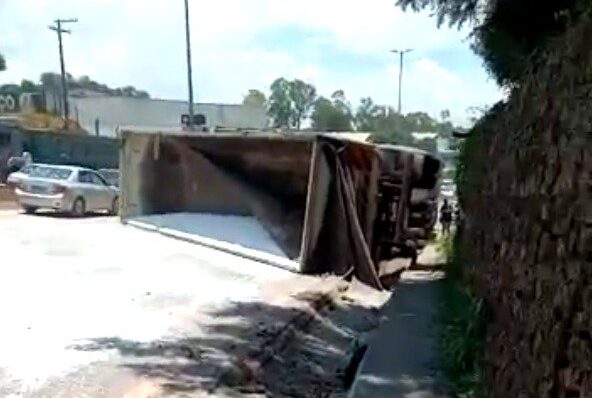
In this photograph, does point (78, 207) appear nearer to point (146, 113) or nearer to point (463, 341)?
point (463, 341)

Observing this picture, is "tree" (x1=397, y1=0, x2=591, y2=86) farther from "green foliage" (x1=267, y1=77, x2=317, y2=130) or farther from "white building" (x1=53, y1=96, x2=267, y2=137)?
"green foliage" (x1=267, y1=77, x2=317, y2=130)

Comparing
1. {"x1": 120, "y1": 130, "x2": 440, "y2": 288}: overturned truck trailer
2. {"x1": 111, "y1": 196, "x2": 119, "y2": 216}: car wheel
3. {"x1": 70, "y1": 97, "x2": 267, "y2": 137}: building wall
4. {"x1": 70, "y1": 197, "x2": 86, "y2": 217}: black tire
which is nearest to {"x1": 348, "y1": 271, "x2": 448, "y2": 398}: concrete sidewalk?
{"x1": 120, "y1": 130, "x2": 440, "y2": 288}: overturned truck trailer

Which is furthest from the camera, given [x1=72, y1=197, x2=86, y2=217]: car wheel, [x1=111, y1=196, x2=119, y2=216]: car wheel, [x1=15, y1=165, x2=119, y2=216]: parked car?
[x1=111, y1=196, x2=119, y2=216]: car wheel

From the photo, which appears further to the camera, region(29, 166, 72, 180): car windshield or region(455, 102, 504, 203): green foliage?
region(29, 166, 72, 180): car windshield

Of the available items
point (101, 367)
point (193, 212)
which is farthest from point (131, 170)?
point (101, 367)

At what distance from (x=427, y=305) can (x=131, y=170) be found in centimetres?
1072

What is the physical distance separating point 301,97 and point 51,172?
205 feet

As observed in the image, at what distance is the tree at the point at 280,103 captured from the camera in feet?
286

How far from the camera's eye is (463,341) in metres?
7.49

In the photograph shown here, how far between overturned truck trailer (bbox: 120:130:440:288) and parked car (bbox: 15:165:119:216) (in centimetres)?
879

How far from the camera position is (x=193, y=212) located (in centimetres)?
2027

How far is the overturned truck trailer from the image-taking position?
17.0 metres

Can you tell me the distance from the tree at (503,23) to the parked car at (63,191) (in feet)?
66.7

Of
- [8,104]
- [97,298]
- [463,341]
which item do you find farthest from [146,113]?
[463,341]
